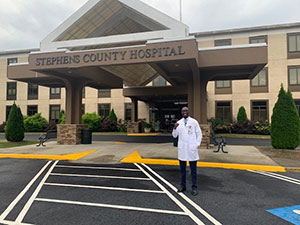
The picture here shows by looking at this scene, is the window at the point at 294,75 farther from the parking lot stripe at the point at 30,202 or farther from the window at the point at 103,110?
the parking lot stripe at the point at 30,202

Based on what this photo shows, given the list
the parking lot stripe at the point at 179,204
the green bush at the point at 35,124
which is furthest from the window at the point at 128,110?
the parking lot stripe at the point at 179,204

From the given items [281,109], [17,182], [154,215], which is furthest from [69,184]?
[281,109]

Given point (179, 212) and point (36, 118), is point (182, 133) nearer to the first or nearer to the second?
point (179, 212)

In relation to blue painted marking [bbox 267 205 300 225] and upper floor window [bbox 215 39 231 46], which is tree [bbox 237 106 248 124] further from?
blue painted marking [bbox 267 205 300 225]

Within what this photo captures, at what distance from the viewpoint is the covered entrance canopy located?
9.15 m

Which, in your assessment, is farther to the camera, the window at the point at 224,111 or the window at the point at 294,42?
the window at the point at 224,111

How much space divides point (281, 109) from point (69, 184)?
35.2 ft

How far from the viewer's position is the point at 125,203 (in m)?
3.99

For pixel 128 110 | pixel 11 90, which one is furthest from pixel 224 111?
pixel 11 90

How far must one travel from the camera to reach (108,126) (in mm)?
25156

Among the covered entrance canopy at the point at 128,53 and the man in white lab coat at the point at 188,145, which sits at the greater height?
the covered entrance canopy at the point at 128,53

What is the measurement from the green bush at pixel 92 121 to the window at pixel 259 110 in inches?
753

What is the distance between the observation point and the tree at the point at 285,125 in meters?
9.97

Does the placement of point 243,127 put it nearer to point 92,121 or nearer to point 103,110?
point 92,121
